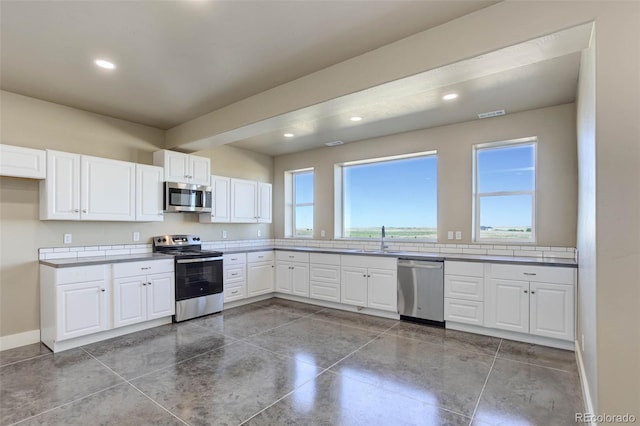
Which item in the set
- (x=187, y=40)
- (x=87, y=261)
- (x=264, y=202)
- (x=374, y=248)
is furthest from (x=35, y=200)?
(x=374, y=248)

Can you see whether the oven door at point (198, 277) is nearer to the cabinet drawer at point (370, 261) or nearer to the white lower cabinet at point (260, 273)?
the white lower cabinet at point (260, 273)

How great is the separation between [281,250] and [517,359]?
146 inches

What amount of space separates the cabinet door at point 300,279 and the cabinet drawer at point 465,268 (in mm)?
2214

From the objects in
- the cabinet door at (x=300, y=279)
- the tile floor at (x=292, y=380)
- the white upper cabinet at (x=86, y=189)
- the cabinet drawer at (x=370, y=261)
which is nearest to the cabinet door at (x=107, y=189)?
the white upper cabinet at (x=86, y=189)

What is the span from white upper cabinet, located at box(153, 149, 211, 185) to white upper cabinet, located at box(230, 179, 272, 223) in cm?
60

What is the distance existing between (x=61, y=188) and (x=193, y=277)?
71.8 inches

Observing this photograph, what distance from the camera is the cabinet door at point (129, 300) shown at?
3.69 metres

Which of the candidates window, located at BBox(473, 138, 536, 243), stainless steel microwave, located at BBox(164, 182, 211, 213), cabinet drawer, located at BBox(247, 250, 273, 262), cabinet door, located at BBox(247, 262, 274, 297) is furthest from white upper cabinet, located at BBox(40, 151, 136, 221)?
window, located at BBox(473, 138, 536, 243)

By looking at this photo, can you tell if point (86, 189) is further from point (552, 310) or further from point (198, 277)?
point (552, 310)

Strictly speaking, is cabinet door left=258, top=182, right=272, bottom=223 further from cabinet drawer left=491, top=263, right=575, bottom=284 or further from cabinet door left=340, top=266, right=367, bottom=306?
cabinet drawer left=491, top=263, right=575, bottom=284

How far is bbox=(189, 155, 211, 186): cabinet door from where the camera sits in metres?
4.78

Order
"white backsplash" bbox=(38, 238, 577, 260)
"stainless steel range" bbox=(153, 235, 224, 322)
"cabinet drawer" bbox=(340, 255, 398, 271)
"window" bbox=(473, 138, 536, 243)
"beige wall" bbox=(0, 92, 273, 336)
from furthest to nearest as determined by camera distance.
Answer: "cabinet drawer" bbox=(340, 255, 398, 271), "stainless steel range" bbox=(153, 235, 224, 322), "window" bbox=(473, 138, 536, 243), "white backsplash" bbox=(38, 238, 577, 260), "beige wall" bbox=(0, 92, 273, 336)

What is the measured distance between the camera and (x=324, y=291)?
16.6 feet

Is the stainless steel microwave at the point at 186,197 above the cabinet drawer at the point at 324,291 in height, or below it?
above
